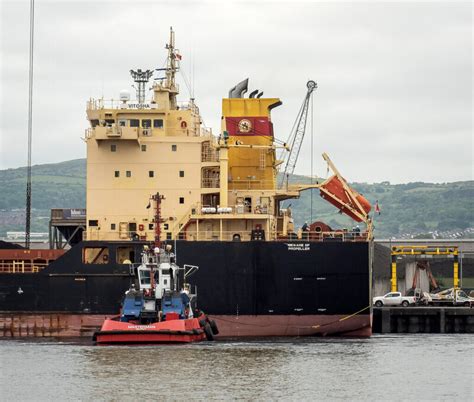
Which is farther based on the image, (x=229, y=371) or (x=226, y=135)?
(x=226, y=135)

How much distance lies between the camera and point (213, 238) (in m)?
67.1

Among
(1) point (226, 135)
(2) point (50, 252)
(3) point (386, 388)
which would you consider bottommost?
(3) point (386, 388)

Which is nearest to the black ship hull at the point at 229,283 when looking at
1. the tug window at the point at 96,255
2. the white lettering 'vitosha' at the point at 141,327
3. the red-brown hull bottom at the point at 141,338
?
the tug window at the point at 96,255

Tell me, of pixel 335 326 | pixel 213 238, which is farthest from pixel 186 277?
pixel 335 326

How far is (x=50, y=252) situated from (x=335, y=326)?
14.1 meters

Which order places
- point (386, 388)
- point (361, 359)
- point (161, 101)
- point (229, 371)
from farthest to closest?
point (161, 101) < point (361, 359) < point (229, 371) < point (386, 388)

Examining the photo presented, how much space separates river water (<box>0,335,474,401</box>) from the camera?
45844 mm

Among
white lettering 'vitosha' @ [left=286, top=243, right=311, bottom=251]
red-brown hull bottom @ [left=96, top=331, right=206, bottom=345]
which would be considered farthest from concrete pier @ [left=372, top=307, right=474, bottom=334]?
red-brown hull bottom @ [left=96, top=331, right=206, bottom=345]

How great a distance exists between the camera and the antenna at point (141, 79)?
228 ft

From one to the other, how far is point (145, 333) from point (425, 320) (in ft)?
72.5

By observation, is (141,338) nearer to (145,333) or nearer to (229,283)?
(145,333)

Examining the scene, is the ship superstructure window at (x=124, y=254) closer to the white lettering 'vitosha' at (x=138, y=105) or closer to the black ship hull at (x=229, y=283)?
the black ship hull at (x=229, y=283)

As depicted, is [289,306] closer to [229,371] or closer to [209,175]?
[209,175]

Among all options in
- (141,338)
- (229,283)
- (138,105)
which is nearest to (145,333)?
(141,338)
